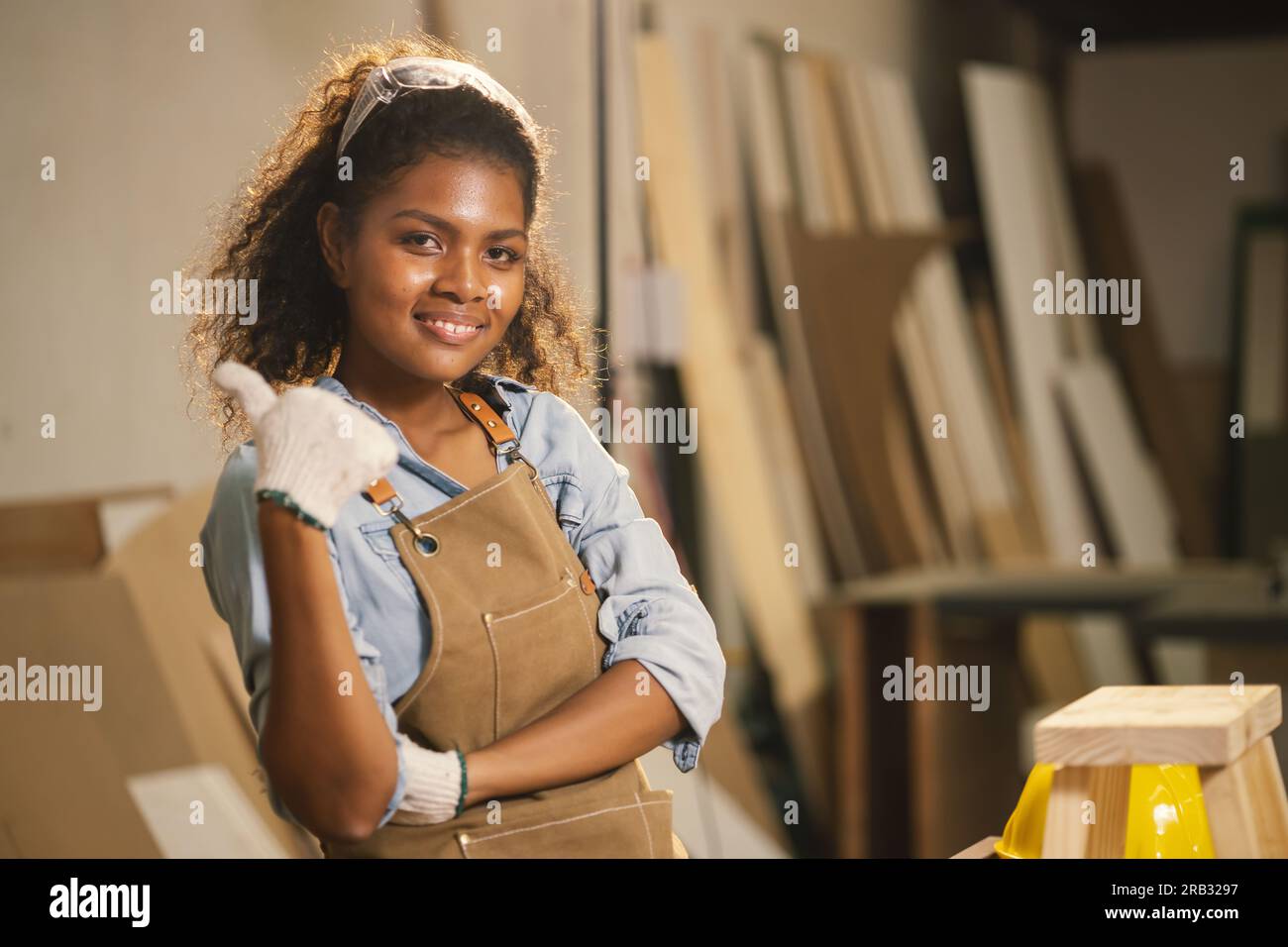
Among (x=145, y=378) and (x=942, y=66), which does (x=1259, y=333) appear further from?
(x=145, y=378)

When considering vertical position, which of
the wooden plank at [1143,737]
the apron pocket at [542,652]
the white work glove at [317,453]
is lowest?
the wooden plank at [1143,737]

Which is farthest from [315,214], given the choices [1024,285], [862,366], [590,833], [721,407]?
[1024,285]

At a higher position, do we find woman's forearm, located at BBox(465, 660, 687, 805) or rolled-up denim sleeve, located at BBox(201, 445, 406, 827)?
rolled-up denim sleeve, located at BBox(201, 445, 406, 827)

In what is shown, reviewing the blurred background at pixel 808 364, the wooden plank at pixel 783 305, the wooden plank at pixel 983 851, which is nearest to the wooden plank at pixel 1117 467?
the blurred background at pixel 808 364

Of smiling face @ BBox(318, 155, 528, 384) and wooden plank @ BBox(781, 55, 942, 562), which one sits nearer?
smiling face @ BBox(318, 155, 528, 384)

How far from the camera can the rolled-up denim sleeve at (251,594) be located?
3.92ft

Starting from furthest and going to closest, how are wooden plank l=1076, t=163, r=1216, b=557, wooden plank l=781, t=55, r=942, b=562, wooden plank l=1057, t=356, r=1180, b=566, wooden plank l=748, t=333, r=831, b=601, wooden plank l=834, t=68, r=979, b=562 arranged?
wooden plank l=1076, t=163, r=1216, b=557, wooden plank l=1057, t=356, r=1180, b=566, wooden plank l=834, t=68, r=979, b=562, wooden plank l=781, t=55, r=942, b=562, wooden plank l=748, t=333, r=831, b=601

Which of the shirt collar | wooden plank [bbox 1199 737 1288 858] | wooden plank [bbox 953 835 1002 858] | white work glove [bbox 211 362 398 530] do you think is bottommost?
wooden plank [bbox 953 835 1002 858]

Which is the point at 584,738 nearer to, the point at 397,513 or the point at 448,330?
the point at 397,513

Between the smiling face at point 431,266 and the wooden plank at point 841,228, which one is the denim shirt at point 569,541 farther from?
the wooden plank at point 841,228

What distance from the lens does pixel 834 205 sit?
4.26 m

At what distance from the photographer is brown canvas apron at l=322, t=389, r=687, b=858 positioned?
1248 mm

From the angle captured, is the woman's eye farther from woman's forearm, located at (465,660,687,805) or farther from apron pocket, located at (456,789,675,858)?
apron pocket, located at (456,789,675,858)

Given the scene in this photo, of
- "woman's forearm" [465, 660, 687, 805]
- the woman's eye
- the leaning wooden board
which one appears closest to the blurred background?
the leaning wooden board
